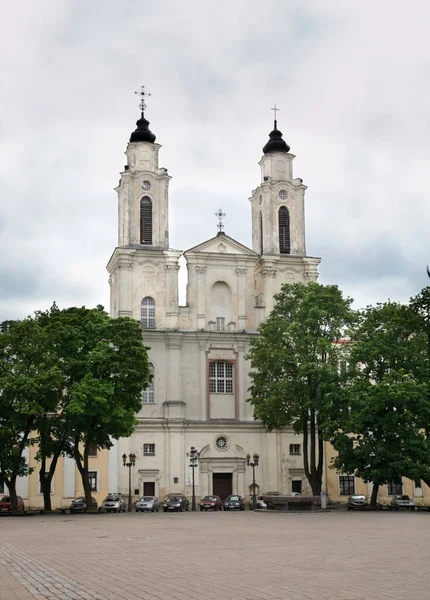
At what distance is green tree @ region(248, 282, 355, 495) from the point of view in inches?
2060

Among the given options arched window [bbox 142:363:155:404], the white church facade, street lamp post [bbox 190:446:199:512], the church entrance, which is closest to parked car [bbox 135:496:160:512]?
street lamp post [bbox 190:446:199:512]

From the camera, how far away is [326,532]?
90.3 ft

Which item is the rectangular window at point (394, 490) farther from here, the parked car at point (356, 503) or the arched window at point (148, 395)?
the arched window at point (148, 395)

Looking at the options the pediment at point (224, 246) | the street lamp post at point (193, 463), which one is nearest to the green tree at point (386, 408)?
the street lamp post at point (193, 463)

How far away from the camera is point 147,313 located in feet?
211

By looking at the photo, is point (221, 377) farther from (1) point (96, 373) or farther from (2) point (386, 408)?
(2) point (386, 408)

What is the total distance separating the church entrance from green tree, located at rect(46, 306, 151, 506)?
48.0 ft

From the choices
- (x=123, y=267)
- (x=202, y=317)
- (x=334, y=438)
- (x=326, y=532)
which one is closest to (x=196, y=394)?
(x=202, y=317)

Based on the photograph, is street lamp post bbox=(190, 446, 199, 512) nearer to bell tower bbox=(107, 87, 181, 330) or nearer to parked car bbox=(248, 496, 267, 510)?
parked car bbox=(248, 496, 267, 510)

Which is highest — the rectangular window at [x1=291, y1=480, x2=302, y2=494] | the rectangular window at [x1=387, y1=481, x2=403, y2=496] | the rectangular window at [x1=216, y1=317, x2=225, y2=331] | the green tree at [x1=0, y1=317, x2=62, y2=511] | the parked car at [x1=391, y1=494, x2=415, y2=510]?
the rectangular window at [x1=216, y1=317, x2=225, y2=331]

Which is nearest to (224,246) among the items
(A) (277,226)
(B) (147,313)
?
(A) (277,226)

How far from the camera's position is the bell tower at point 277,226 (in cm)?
6669

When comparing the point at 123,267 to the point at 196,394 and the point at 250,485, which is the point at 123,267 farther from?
the point at 250,485

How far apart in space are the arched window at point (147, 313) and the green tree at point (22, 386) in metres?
15.1
